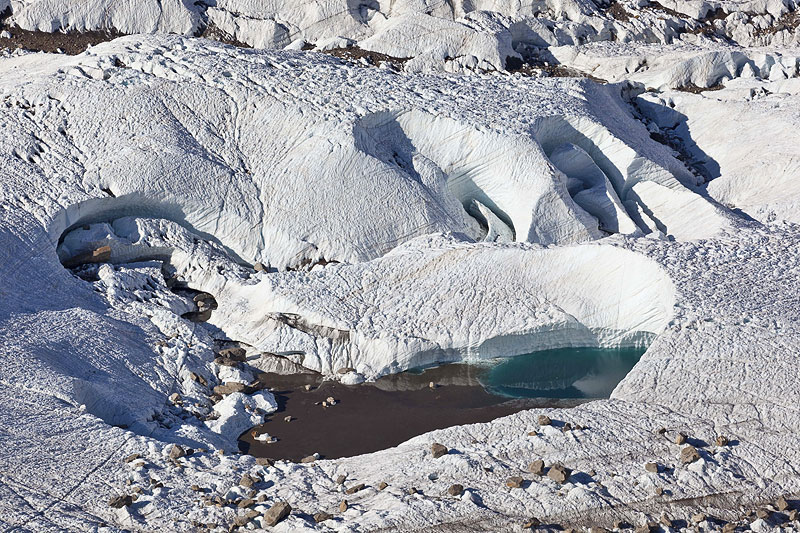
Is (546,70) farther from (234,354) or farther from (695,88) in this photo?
(234,354)

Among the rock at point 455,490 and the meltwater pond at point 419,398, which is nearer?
the rock at point 455,490

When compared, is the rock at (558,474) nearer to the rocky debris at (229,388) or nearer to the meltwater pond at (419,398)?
the meltwater pond at (419,398)

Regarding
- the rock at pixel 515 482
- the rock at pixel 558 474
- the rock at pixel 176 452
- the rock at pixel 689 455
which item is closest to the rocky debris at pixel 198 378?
the rock at pixel 176 452

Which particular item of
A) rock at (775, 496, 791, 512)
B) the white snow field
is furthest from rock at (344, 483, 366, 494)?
rock at (775, 496, 791, 512)

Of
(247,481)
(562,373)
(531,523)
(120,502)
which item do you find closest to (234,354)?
(247,481)

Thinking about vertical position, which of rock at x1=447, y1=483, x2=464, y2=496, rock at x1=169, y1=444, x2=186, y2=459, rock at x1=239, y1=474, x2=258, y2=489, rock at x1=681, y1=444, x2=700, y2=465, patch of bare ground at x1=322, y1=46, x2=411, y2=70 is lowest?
rock at x1=681, y1=444, x2=700, y2=465

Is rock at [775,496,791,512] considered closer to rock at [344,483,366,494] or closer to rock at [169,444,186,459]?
→ rock at [344,483,366,494]

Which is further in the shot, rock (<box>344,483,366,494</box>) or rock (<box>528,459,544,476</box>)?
rock (<box>528,459,544,476</box>)
